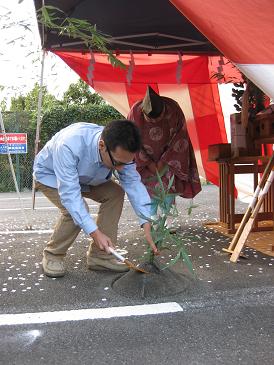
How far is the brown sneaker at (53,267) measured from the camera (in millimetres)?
3297

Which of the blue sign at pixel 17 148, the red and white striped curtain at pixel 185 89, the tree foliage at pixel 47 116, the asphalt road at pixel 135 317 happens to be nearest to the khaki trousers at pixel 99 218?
the asphalt road at pixel 135 317

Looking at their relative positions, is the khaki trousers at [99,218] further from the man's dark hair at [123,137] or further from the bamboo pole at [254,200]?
the bamboo pole at [254,200]

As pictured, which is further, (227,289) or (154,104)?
(154,104)

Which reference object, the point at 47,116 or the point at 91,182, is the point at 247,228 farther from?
the point at 47,116

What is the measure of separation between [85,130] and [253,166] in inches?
96.5

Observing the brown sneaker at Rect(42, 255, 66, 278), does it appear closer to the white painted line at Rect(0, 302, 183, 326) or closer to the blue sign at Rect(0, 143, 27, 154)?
the white painted line at Rect(0, 302, 183, 326)

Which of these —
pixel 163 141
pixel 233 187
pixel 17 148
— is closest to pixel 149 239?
pixel 163 141

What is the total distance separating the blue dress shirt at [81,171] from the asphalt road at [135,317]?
51 cm

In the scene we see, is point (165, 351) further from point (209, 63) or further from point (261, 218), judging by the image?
point (209, 63)

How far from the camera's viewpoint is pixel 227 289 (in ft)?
9.75

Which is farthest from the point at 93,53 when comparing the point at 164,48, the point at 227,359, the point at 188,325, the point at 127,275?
the point at 227,359

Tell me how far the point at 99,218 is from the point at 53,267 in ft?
1.64

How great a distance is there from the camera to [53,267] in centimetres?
333

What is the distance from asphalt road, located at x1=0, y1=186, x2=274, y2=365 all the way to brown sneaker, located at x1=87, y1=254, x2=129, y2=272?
9 cm
